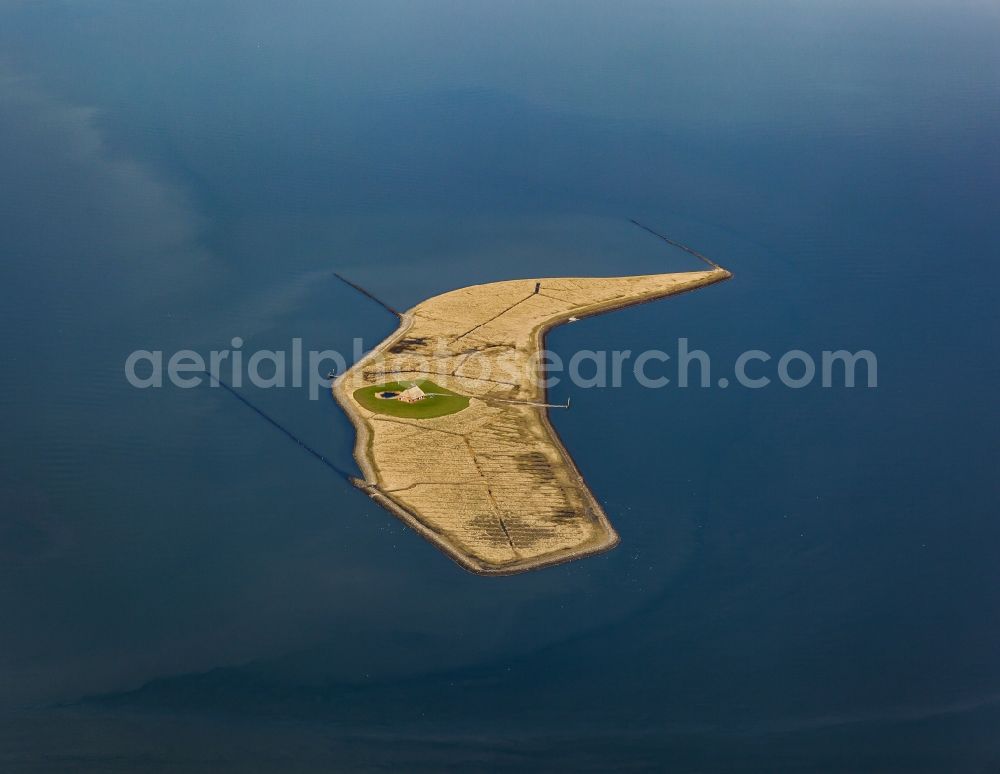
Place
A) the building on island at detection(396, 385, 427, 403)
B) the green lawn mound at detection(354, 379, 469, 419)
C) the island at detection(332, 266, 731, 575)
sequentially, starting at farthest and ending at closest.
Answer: the building on island at detection(396, 385, 427, 403)
the green lawn mound at detection(354, 379, 469, 419)
the island at detection(332, 266, 731, 575)

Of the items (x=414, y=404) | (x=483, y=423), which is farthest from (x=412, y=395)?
(x=483, y=423)

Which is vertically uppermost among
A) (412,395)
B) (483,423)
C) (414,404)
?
(412,395)

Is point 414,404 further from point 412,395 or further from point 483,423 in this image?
point 483,423

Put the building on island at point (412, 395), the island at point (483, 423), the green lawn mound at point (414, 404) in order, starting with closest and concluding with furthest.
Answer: the island at point (483, 423), the green lawn mound at point (414, 404), the building on island at point (412, 395)

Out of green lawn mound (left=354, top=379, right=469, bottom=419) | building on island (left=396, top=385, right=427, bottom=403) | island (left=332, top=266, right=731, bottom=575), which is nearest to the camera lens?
island (left=332, top=266, right=731, bottom=575)

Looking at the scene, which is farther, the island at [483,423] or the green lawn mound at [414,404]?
the green lawn mound at [414,404]

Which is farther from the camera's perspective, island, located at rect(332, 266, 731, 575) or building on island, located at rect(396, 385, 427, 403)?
building on island, located at rect(396, 385, 427, 403)
